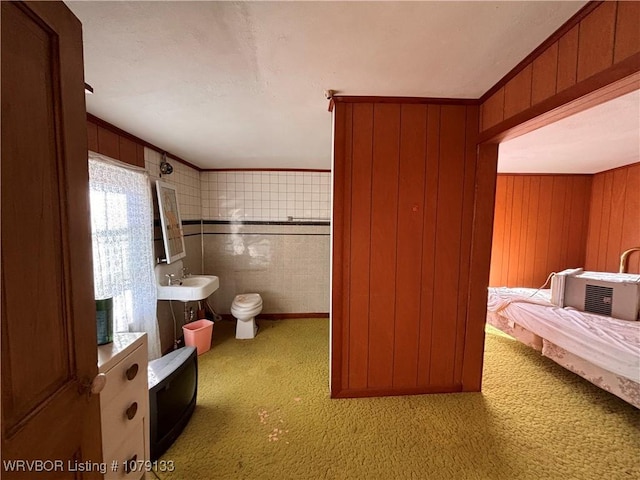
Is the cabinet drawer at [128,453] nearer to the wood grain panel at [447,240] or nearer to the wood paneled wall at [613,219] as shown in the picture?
the wood grain panel at [447,240]

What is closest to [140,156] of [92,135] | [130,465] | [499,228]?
[92,135]

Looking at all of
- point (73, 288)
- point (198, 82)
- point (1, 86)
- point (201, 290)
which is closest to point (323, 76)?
point (198, 82)

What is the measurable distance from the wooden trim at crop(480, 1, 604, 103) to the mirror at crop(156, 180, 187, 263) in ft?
9.16

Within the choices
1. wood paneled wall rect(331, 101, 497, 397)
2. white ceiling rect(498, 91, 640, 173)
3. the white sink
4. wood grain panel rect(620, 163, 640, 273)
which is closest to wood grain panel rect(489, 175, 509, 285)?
white ceiling rect(498, 91, 640, 173)

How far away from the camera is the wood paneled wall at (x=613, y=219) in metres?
3.10

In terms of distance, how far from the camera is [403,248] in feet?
6.14

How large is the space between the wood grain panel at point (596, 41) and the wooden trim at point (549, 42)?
2 cm

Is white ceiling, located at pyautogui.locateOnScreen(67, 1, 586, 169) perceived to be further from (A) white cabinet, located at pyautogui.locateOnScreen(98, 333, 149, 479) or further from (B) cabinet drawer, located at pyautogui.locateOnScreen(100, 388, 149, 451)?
(B) cabinet drawer, located at pyautogui.locateOnScreen(100, 388, 149, 451)

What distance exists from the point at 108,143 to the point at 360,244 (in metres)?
2.03

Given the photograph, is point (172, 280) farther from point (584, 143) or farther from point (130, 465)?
point (584, 143)

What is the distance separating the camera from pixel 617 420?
5.79ft

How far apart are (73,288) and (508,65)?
2051 millimetres

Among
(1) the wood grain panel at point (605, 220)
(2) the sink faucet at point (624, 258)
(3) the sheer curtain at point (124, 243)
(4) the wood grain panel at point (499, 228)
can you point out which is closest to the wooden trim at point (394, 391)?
(3) the sheer curtain at point (124, 243)

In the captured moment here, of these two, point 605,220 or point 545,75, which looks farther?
point 605,220
